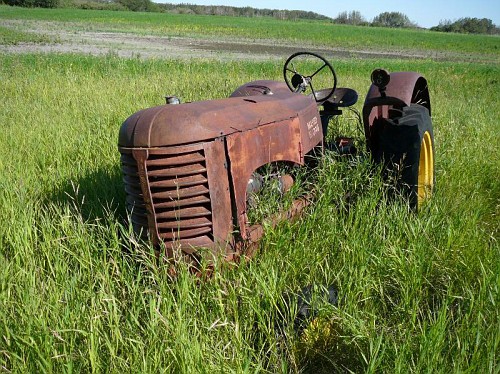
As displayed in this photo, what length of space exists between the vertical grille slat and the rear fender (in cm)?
161

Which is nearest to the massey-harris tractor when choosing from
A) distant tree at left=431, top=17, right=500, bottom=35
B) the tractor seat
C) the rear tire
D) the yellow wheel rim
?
the rear tire

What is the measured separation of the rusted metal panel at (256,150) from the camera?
224 centimetres

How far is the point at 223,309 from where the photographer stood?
1.95m

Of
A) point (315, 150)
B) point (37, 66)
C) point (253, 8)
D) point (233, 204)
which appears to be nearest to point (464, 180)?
point (315, 150)

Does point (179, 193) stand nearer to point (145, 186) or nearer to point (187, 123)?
point (145, 186)

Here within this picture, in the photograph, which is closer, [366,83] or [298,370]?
[298,370]

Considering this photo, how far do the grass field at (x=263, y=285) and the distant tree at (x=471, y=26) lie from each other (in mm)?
82261

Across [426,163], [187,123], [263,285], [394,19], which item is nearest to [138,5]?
[394,19]

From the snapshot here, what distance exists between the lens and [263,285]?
6.57 ft

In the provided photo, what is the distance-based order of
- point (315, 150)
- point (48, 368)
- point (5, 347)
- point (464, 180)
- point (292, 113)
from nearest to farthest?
point (48, 368) → point (5, 347) → point (292, 113) → point (315, 150) → point (464, 180)

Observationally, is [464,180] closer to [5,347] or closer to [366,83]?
[5,347]

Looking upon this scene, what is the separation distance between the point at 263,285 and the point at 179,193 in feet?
1.68

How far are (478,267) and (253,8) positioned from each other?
94153 millimetres

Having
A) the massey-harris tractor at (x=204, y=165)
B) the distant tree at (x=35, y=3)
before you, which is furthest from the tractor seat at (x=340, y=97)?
the distant tree at (x=35, y=3)
